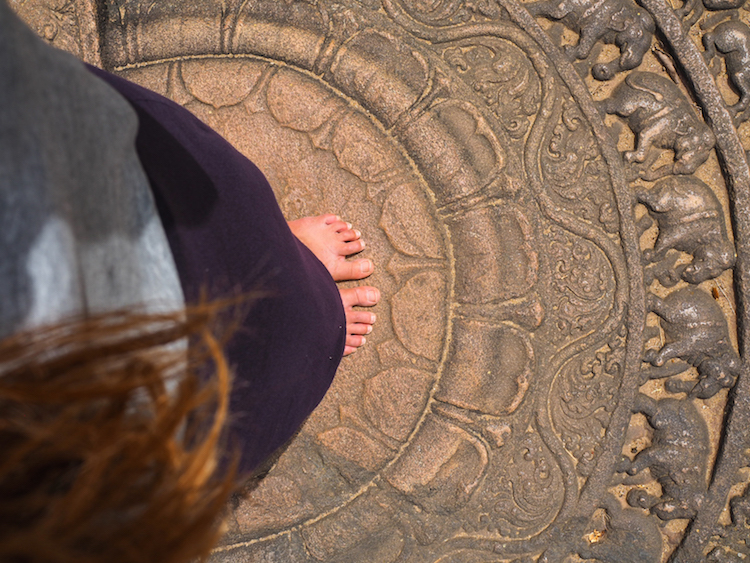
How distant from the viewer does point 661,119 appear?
1.32 m

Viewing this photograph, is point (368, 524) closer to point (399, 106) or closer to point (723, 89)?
point (399, 106)

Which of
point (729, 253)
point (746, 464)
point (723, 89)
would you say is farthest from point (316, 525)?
point (723, 89)

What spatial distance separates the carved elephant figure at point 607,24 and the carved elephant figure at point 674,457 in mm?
966

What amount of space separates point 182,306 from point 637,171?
128cm

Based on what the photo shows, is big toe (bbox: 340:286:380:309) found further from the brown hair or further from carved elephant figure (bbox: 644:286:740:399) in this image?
the brown hair

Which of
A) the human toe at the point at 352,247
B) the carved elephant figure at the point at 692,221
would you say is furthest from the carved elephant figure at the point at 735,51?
the human toe at the point at 352,247

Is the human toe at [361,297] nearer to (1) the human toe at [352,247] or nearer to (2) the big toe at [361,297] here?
(2) the big toe at [361,297]

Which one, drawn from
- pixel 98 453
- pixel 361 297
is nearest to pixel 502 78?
pixel 361 297

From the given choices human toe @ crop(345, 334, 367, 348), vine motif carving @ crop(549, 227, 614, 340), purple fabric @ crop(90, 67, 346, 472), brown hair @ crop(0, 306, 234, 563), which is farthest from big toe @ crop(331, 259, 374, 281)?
brown hair @ crop(0, 306, 234, 563)

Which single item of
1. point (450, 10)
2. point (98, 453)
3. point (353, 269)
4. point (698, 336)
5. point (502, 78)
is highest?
point (450, 10)

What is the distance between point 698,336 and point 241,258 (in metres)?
1.29

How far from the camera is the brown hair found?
0.39 meters

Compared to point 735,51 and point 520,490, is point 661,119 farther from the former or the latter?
point 520,490

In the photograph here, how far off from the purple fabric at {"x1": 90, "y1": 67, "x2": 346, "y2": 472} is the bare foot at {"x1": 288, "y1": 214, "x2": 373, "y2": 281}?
339 millimetres
